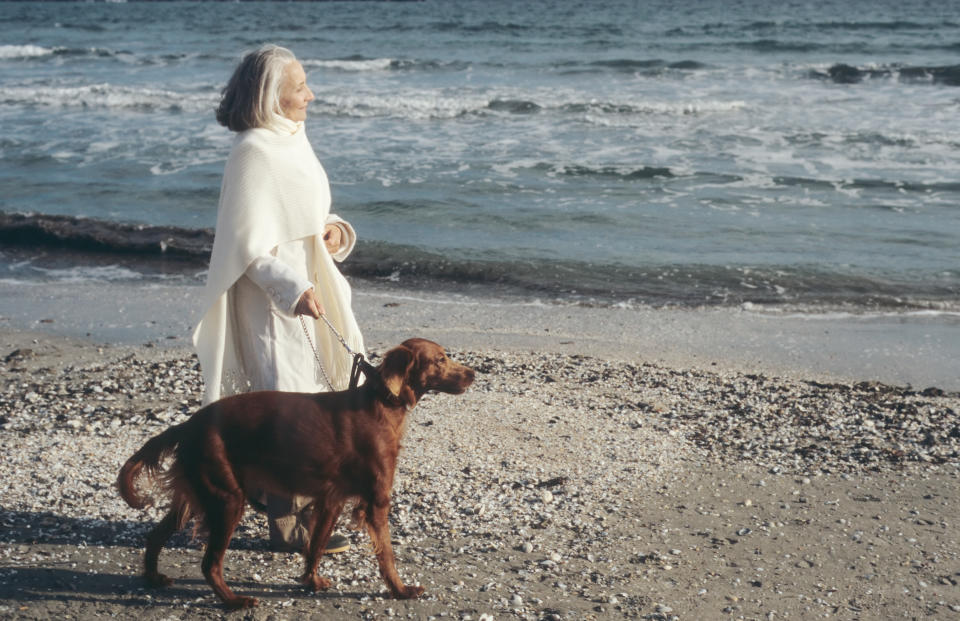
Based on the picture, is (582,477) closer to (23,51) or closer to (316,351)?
(316,351)

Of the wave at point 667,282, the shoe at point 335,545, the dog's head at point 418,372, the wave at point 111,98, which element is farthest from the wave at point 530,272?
the wave at point 111,98

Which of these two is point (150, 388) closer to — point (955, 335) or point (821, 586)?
point (821, 586)

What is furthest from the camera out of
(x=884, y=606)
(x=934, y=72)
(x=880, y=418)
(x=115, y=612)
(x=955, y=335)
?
(x=934, y=72)

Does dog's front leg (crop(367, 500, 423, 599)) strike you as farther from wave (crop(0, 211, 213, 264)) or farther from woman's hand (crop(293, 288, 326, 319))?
wave (crop(0, 211, 213, 264))

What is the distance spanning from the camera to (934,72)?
24.6 m

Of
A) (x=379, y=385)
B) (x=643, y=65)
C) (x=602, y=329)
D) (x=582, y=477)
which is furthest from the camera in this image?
(x=643, y=65)

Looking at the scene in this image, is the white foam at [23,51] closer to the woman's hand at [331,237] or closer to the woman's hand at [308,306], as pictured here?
the woman's hand at [331,237]

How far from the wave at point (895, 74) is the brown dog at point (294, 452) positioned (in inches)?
934

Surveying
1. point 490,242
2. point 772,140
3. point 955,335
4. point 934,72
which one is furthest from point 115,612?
point 934,72

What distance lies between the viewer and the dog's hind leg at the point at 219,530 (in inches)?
145

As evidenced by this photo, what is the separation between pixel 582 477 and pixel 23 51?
120ft

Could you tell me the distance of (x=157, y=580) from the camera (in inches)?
160

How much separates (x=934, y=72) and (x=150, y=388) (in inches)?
928

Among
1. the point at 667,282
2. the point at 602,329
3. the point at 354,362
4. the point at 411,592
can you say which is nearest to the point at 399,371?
the point at 354,362
